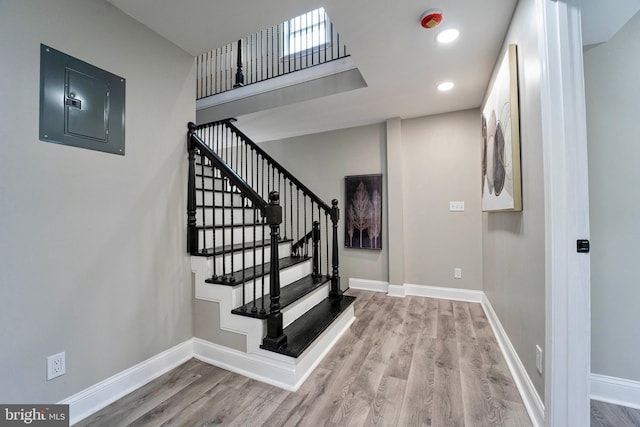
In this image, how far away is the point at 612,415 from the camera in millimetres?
1418

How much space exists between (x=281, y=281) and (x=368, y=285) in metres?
1.76

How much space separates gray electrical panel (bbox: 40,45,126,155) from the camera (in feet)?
4.50

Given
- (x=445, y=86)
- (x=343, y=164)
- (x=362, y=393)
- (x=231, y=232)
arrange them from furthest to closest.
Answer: (x=343, y=164), (x=445, y=86), (x=231, y=232), (x=362, y=393)

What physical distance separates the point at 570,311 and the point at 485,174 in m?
1.76

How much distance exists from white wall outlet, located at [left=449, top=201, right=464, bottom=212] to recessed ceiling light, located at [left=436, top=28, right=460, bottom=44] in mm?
1967

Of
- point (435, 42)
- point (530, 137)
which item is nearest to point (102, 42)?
point (435, 42)

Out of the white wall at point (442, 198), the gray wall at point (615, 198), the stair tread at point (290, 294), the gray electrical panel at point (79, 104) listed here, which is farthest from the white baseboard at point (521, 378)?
the gray electrical panel at point (79, 104)

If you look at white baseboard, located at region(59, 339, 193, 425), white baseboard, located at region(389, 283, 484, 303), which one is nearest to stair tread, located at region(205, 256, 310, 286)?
white baseboard, located at region(59, 339, 193, 425)

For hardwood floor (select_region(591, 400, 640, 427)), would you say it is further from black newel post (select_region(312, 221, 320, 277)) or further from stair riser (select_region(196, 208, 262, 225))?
stair riser (select_region(196, 208, 262, 225))

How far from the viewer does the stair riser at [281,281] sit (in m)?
1.92

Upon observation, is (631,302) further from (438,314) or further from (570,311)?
(438,314)

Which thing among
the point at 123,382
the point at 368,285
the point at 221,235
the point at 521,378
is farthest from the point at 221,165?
the point at 368,285

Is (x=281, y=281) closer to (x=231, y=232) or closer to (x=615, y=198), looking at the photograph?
(x=231, y=232)

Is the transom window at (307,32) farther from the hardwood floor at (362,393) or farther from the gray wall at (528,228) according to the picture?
the hardwood floor at (362,393)
